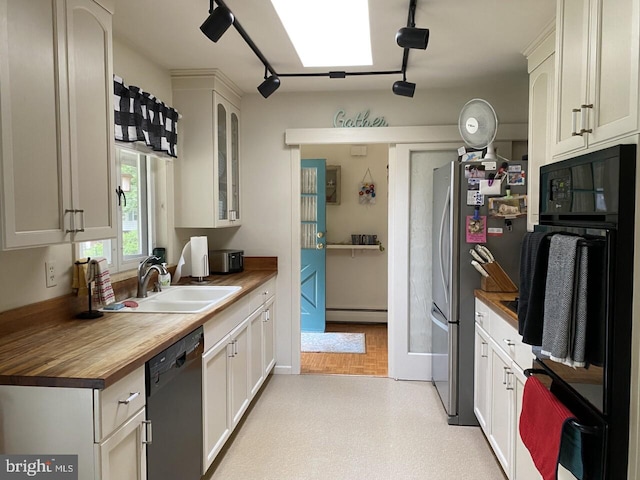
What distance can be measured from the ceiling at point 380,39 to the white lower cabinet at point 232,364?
1.58 meters

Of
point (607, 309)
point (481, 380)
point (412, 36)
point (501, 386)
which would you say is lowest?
point (481, 380)

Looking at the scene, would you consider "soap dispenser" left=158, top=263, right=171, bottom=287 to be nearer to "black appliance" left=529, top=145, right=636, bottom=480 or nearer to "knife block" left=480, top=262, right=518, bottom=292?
"knife block" left=480, top=262, right=518, bottom=292

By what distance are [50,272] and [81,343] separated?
546 millimetres

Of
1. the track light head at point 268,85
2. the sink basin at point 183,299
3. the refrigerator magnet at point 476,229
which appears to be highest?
the track light head at point 268,85

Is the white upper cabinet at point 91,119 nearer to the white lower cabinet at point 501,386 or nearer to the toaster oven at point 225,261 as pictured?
the toaster oven at point 225,261

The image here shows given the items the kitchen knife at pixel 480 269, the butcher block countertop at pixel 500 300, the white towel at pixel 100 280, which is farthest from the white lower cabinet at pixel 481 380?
the white towel at pixel 100 280

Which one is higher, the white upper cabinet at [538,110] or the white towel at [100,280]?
the white upper cabinet at [538,110]

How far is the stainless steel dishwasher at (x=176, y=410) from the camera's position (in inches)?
66.4

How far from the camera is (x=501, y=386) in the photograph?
2354 millimetres

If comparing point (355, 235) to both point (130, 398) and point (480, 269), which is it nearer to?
point (480, 269)

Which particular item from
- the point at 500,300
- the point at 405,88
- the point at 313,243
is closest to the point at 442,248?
the point at 500,300

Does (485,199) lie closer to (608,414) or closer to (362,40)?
(362,40)

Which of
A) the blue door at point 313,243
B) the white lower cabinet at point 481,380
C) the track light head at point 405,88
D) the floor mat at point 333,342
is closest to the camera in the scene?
the white lower cabinet at point 481,380

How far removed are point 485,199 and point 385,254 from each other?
2806 millimetres
